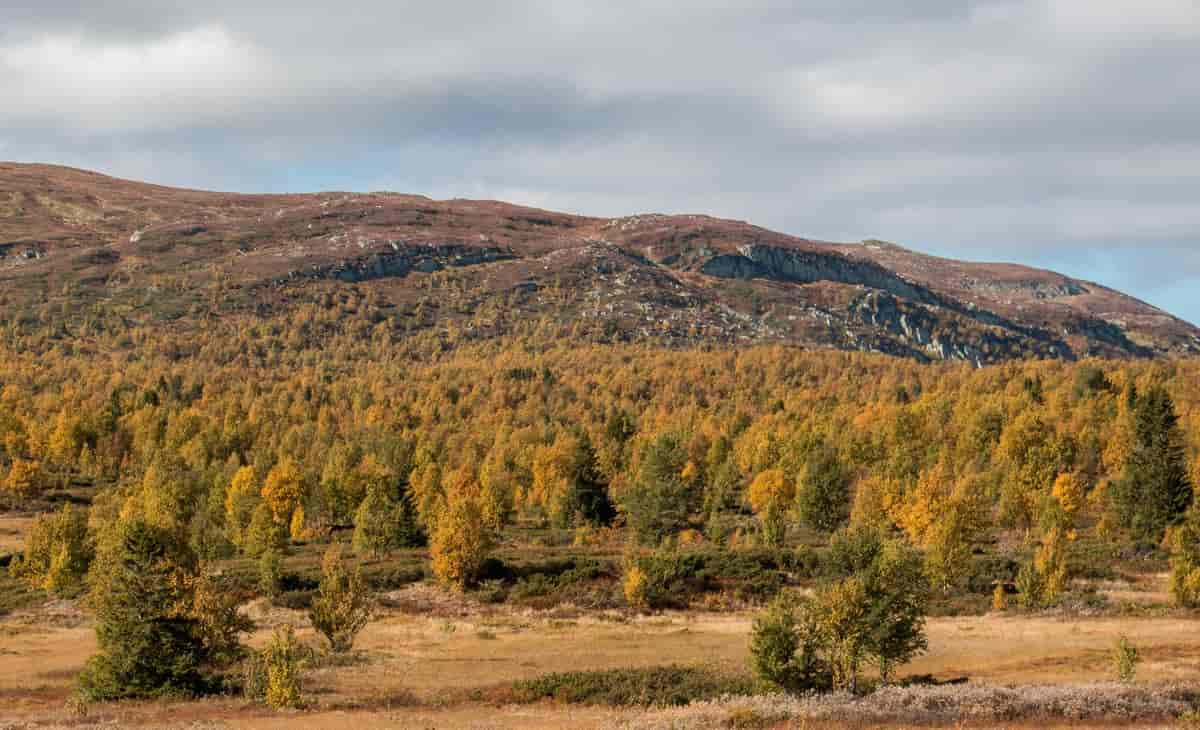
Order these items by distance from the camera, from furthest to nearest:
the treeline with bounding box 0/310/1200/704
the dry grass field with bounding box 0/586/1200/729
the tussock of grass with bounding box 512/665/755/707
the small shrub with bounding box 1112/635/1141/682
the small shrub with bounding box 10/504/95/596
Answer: the small shrub with bounding box 10/504/95/596, the treeline with bounding box 0/310/1200/704, the tussock of grass with bounding box 512/665/755/707, the small shrub with bounding box 1112/635/1141/682, the dry grass field with bounding box 0/586/1200/729

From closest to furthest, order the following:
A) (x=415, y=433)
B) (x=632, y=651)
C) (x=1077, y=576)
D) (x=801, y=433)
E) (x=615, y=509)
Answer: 1. (x=632, y=651)
2. (x=1077, y=576)
3. (x=615, y=509)
4. (x=801, y=433)
5. (x=415, y=433)

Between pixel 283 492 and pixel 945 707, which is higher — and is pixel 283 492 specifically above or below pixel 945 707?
above

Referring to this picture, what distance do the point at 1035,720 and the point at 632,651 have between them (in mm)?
27713

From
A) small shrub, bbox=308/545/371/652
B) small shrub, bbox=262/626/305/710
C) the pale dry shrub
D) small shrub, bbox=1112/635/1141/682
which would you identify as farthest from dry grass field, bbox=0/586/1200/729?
the pale dry shrub

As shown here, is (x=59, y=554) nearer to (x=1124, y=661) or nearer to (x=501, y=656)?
(x=501, y=656)

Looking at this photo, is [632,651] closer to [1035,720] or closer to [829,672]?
[829,672]

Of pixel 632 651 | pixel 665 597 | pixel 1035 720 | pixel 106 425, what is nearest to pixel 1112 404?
pixel 665 597

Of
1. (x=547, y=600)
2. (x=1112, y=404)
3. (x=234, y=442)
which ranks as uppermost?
(x=1112, y=404)

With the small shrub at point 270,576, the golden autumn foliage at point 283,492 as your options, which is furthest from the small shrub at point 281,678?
the golden autumn foliage at point 283,492

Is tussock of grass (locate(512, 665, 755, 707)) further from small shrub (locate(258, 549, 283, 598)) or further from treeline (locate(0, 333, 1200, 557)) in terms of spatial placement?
treeline (locate(0, 333, 1200, 557))

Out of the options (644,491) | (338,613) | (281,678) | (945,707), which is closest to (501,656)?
(338,613)

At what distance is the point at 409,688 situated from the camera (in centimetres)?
4859

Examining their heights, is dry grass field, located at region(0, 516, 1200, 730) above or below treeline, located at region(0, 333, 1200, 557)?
below

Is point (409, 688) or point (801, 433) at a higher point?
point (801, 433)
